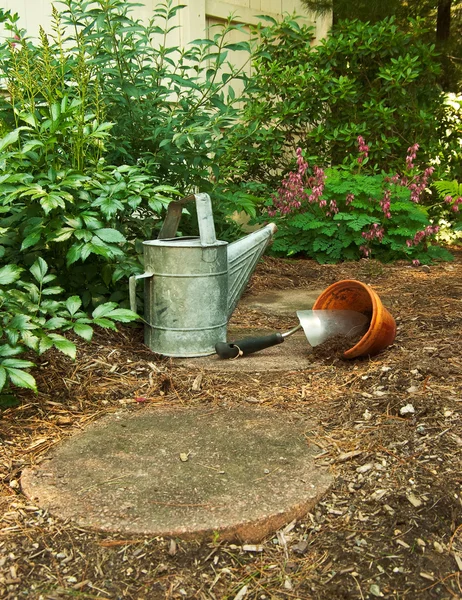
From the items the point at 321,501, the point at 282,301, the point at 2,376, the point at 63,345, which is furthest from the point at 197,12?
the point at 321,501

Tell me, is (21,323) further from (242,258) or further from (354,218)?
(354,218)

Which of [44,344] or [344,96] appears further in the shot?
[344,96]

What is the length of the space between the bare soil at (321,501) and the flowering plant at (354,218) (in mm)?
1803

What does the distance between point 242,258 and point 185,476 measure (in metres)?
1.33

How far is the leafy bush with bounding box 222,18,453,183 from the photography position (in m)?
5.06

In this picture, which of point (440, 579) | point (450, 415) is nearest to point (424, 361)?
point (450, 415)

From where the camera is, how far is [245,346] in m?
2.55

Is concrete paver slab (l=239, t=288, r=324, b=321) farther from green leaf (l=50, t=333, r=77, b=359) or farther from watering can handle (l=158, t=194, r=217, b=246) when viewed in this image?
green leaf (l=50, t=333, r=77, b=359)

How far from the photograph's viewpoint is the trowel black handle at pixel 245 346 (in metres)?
2.53

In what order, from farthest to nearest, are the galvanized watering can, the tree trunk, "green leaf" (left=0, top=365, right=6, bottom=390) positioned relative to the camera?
the tree trunk → the galvanized watering can → "green leaf" (left=0, top=365, right=6, bottom=390)

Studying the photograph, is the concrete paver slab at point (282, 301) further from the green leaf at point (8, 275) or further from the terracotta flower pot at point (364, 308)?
the green leaf at point (8, 275)

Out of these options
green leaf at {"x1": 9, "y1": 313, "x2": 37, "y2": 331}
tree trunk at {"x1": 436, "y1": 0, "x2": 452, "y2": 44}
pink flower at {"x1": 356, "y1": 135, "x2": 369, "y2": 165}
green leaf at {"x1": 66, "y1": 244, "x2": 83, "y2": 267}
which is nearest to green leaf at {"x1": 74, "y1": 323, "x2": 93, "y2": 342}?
green leaf at {"x1": 9, "y1": 313, "x2": 37, "y2": 331}

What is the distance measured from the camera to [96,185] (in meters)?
2.37

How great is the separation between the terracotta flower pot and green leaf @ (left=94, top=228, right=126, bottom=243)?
94cm
